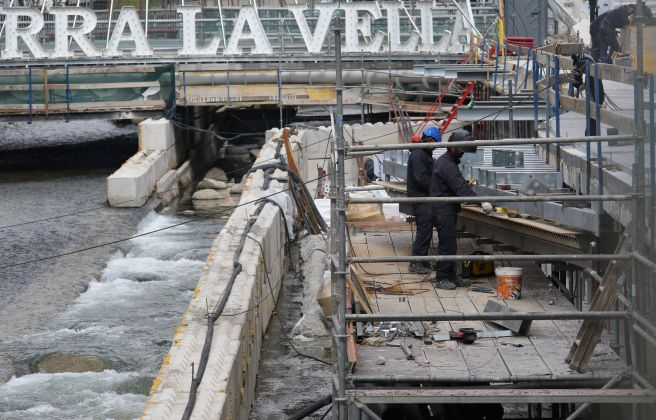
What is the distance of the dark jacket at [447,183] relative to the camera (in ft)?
39.4

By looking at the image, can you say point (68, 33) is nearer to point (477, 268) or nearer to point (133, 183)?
point (133, 183)

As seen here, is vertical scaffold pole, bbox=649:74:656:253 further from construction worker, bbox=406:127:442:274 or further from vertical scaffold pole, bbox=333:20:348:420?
construction worker, bbox=406:127:442:274

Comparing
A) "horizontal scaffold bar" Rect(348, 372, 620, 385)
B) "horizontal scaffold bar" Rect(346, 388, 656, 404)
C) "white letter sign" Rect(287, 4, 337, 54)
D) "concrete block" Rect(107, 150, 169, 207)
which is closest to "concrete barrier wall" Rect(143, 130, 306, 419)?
"horizontal scaffold bar" Rect(348, 372, 620, 385)

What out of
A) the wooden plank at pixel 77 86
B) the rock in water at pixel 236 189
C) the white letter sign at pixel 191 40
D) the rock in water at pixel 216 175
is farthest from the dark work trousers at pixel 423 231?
the white letter sign at pixel 191 40

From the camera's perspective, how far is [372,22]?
41.2 m

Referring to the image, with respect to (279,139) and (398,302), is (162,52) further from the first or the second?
(398,302)

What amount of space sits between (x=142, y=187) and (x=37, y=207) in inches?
103

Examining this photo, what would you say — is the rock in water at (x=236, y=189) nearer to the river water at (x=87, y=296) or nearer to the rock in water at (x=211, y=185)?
the rock in water at (x=211, y=185)

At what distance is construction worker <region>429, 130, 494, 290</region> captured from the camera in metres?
12.0

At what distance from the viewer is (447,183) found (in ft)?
40.1

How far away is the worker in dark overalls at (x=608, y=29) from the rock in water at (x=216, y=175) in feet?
41.6

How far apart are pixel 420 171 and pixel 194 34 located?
27129 millimetres

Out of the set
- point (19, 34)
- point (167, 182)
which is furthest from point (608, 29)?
point (19, 34)

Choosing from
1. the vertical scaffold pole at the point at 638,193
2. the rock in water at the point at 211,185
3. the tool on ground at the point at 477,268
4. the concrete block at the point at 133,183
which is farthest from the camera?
the rock in water at the point at 211,185
